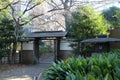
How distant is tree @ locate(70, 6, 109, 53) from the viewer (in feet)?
60.3

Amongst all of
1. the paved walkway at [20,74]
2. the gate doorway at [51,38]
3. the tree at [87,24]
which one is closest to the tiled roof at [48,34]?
the gate doorway at [51,38]

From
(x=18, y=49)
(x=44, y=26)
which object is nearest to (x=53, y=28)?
(x=44, y=26)

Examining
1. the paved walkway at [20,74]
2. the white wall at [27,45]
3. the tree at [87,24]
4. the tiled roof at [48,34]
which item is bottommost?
the paved walkway at [20,74]

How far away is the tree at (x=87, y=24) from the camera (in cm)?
1839

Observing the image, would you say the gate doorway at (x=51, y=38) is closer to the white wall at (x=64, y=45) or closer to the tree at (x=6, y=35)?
the white wall at (x=64, y=45)

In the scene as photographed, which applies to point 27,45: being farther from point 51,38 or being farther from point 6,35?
point 6,35

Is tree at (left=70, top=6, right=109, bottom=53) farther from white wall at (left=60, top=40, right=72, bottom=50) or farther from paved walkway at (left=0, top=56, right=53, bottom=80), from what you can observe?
paved walkway at (left=0, top=56, right=53, bottom=80)

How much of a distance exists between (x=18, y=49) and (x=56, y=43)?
11.6ft

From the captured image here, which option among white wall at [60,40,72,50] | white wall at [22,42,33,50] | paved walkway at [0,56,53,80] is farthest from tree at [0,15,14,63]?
paved walkway at [0,56,53,80]

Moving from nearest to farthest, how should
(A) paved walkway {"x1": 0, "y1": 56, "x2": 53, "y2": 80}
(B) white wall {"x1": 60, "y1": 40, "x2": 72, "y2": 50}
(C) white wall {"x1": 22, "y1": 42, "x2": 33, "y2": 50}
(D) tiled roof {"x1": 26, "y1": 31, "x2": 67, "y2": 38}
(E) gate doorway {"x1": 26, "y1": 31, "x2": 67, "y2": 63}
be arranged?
(A) paved walkway {"x1": 0, "y1": 56, "x2": 53, "y2": 80}, (D) tiled roof {"x1": 26, "y1": 31, "x2": 67, "y2": 38}, (E) gate doorway {"x1": 26, "y1": 31, "x2": 67, "y2": 63}, (B) white wall {"x1": 60, "y1": 40, "x2": 72, "y2": 50}, (C) white wall {"x1": 22, "y1": 42, "x2": 33, "y2": 50}

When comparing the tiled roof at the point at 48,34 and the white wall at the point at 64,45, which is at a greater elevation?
the tiled roof at the point at 48,34

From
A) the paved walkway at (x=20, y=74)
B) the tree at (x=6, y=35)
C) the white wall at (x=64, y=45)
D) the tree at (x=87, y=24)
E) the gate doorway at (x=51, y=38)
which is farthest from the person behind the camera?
the white wall at (x=64, y=45)

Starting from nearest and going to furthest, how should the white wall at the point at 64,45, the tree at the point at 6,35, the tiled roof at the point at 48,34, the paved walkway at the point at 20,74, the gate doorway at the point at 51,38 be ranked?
the paved walkway at the point at 20,74, the tree at the point at 6,35, the tiled roof at the point at 48,34, the gate doorway at the point at 51,38, the white wall at the point at 64,45

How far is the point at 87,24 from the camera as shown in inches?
733
